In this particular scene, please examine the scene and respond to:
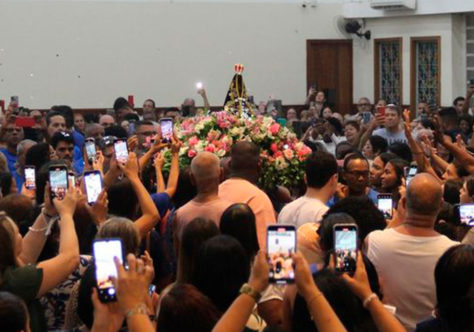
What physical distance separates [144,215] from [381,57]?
15.4 m

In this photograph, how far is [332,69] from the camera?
20969 mm

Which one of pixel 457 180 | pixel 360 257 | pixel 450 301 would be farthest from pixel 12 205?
pixel 457 180

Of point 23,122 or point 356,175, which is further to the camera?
point 23,122

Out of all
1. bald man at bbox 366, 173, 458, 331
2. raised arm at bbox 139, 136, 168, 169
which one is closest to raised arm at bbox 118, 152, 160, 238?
raised arm at bbox 139, 136, 168, 169

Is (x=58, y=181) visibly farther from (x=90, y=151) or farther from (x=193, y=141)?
(x=193, y=141)

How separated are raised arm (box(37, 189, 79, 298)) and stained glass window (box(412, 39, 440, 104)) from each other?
1524 cm

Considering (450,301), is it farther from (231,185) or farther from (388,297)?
(231,185)

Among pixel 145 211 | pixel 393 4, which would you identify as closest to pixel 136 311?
pixel 145 211

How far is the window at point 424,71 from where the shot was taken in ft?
63.3

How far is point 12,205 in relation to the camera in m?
5.32

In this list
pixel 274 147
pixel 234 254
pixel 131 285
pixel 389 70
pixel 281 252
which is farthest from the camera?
pixel 389 70

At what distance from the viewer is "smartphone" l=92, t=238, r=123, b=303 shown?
3.65m

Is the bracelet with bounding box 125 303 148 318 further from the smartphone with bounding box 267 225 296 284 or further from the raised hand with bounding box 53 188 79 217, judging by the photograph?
the raised hand with bounding box 53 188 79 217

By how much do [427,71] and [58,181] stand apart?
15041 mm
